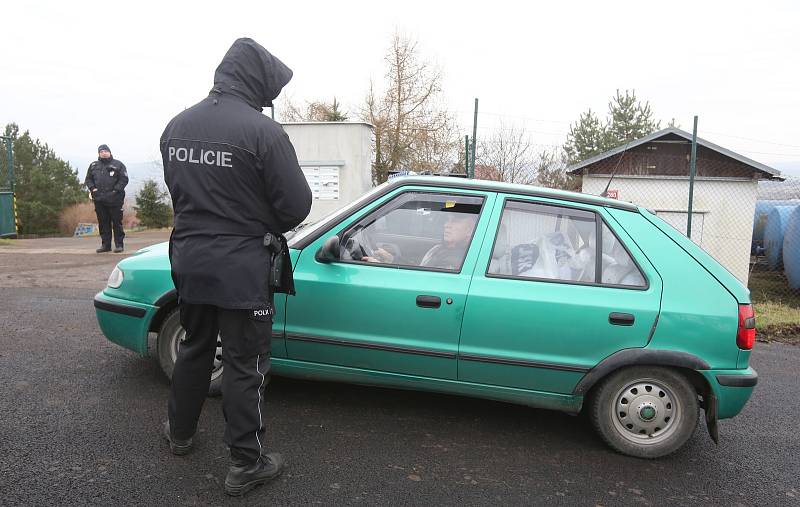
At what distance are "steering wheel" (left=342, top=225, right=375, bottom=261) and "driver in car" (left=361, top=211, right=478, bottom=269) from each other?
0.10 ft

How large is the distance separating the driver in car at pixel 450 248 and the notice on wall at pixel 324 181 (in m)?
8.97

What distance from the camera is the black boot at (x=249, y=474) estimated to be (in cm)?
265

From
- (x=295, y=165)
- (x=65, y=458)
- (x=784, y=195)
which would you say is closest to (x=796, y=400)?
(x=295, y=165)

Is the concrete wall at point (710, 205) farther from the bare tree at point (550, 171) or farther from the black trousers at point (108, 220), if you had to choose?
the black trousers at point (108, 220)

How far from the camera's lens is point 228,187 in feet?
8.50

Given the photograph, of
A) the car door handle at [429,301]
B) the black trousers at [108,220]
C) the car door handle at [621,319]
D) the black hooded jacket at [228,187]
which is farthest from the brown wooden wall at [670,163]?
the black hooded jacket at [228,187]

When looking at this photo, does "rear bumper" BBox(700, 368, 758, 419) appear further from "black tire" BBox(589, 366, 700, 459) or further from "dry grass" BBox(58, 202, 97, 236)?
"dry grass" BBox(58, 202, 97, 236)

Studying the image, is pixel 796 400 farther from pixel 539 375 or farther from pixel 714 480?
pixel 539 375

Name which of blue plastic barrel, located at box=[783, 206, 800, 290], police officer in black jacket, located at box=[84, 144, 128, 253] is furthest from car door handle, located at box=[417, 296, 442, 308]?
blue plastic barrel, located at box=[783, 206, 800, 290]

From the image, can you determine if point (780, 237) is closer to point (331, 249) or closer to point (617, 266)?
point (617, 266)

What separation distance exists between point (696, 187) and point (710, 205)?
55 centimetres

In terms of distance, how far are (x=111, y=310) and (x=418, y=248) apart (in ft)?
6.58

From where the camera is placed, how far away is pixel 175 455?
9.86 feet

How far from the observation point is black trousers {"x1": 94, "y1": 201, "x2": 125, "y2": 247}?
410 inches
